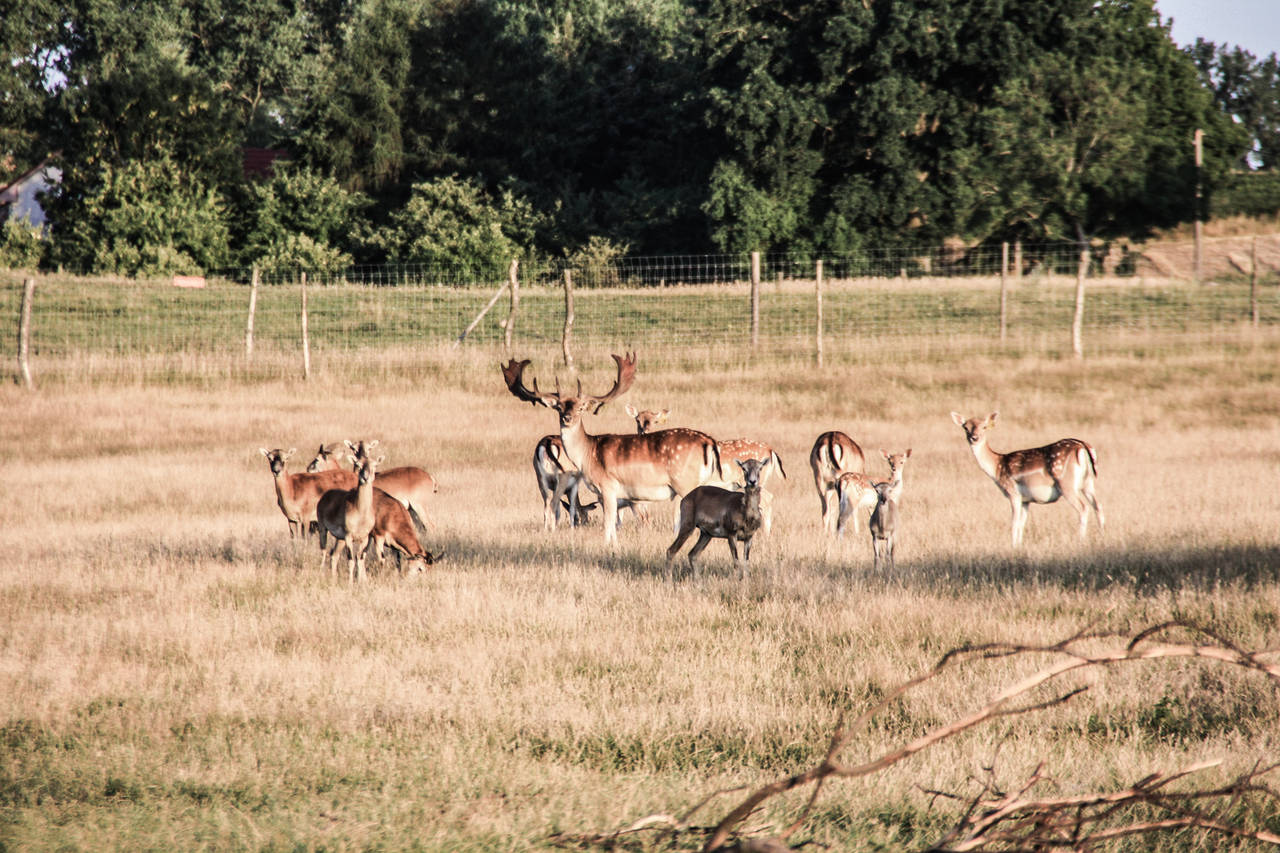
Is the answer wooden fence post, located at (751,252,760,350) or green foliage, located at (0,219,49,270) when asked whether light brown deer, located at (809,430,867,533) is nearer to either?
wooden fence post, located at (751,252,760,350)

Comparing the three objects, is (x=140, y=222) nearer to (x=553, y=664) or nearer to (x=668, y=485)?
(x=668, y=485)

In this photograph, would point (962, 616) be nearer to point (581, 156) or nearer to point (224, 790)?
point (224, 790)

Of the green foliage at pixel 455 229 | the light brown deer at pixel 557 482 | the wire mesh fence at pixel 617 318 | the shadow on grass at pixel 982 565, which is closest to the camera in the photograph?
the shadow on grass at pixel 982 565

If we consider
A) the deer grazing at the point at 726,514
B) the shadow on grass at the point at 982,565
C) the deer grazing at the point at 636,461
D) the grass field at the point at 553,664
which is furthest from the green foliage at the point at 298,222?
the deer grazing at the point at 726,514

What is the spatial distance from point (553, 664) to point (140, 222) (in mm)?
35319

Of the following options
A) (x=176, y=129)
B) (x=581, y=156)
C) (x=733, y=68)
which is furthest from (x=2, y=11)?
(x=733, y=68)

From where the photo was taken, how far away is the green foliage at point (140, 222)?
37.9 meters

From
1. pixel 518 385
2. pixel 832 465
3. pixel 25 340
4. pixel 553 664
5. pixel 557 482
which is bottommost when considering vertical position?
pixel 553 664

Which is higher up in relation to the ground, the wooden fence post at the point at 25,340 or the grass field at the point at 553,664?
the wooden fence post at the point at 25,340

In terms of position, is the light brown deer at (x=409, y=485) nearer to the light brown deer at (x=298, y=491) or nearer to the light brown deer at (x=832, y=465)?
the light brown deer at (x=298, y=491)

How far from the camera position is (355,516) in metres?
9.23

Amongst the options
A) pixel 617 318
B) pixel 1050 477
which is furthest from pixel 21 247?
pixel 1050 477

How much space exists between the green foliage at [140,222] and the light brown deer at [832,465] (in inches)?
1203

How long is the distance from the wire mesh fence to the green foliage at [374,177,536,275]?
7527 mm
